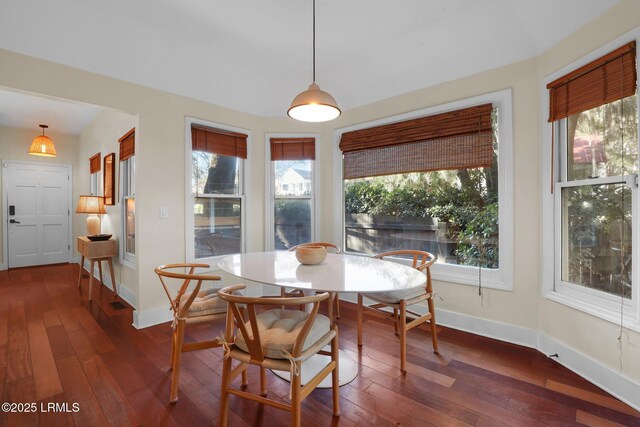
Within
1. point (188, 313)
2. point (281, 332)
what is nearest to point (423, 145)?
point (281, 332)

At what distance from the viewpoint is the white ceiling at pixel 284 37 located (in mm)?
2264

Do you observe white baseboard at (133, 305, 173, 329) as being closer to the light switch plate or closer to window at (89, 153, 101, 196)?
the light switch plate

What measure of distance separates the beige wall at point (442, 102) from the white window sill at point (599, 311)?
0.04 metres

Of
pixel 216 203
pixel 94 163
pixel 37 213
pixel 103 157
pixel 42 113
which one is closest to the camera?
pixel 216 203

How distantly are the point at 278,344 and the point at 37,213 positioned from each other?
6.71m

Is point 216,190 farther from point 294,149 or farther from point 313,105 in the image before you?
point 313,105

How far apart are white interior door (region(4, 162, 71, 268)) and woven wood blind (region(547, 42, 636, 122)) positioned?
25.5ft

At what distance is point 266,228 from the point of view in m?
3.87

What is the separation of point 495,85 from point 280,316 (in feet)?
8.62

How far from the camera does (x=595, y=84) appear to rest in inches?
78.2

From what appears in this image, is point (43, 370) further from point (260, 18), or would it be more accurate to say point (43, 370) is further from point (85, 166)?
point (85, 166)

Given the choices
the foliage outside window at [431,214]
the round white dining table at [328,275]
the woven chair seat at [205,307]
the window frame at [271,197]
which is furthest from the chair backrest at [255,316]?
the window frame at [271,197]

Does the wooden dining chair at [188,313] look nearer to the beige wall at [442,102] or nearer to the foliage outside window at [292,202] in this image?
the beige wall at [442,102]

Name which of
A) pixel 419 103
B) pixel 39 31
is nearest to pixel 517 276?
pixel 419 103
